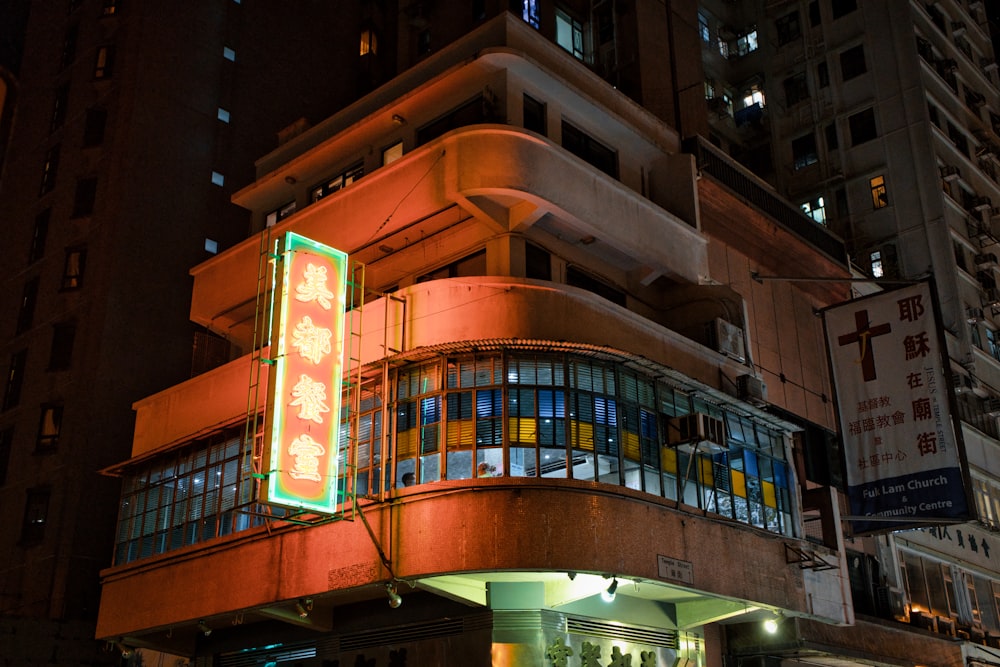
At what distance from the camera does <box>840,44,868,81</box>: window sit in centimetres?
3956

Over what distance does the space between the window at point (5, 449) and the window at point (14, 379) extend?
0.93 metres

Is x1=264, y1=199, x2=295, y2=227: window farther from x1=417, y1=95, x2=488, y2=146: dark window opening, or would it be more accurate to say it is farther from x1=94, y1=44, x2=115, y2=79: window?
x1=94, y1=44, x2=115, y2=79: window

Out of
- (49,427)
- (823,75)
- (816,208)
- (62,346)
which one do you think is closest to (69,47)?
(62,346)

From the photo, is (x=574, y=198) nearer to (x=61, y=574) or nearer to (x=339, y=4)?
(x=61, y=574)

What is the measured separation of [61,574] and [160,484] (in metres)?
8.96

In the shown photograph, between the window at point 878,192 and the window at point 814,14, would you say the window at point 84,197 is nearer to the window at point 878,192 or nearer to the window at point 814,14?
→ the window at point 878,192

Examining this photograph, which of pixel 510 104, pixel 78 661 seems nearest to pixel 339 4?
pixel 510 104

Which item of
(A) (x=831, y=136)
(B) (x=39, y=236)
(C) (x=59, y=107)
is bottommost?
(B) (x=39, y=236)

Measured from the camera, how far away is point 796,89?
41.1 meters

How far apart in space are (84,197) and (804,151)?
27513mm

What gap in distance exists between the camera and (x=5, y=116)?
15.5ft

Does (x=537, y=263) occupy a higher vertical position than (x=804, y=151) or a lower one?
lower

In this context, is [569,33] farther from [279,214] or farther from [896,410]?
[896,410]

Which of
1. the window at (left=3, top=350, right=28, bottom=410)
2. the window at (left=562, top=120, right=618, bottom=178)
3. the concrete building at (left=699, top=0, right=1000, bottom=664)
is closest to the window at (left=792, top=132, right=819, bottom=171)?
the concrete building at (left=699, top=0, right=1000, bottom=664)
